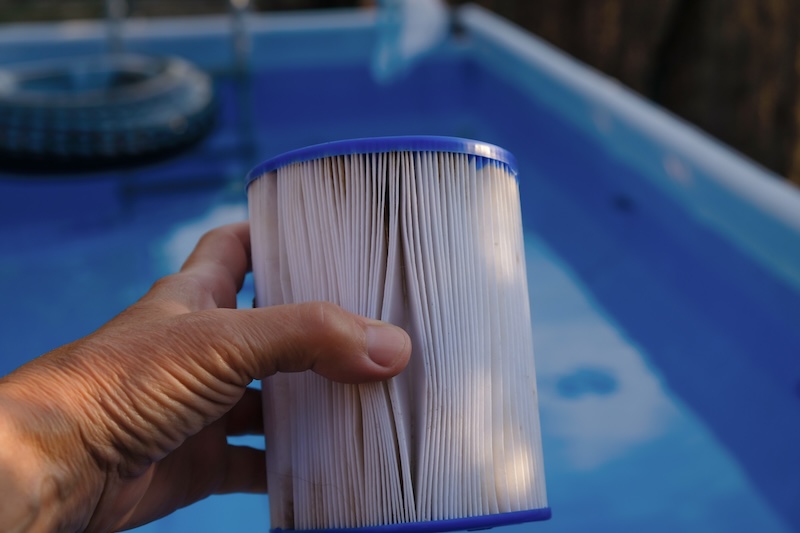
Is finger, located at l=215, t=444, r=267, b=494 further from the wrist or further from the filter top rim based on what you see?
the filter top rim

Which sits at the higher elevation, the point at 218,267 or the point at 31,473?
the point at 218,267

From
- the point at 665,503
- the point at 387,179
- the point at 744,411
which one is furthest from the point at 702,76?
the point at 387,179

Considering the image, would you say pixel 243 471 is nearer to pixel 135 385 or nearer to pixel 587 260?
pixel 135 385

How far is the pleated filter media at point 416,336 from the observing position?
30.0 inches

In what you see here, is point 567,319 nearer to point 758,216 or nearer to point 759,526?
point 758,216

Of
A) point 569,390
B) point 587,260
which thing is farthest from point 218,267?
point 587,260

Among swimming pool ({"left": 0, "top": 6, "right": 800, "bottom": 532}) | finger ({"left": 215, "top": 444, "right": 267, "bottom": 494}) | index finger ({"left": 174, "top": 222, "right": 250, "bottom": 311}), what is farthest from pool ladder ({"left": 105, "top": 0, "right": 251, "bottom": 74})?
finger ({"left": 215, "top": 444, "right": 267, "bottom": 494})

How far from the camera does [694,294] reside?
1712 millimetres

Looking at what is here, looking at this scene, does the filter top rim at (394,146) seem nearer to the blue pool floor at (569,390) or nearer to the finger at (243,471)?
the finger at (243,471)

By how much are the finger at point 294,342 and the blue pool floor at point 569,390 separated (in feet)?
1.68

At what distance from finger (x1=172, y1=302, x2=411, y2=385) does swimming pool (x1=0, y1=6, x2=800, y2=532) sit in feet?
1.68

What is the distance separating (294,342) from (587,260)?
130 cm

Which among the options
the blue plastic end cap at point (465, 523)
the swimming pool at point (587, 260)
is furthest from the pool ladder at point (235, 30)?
the blue plastic end cap at point (465, 523)

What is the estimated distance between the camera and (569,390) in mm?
1468
